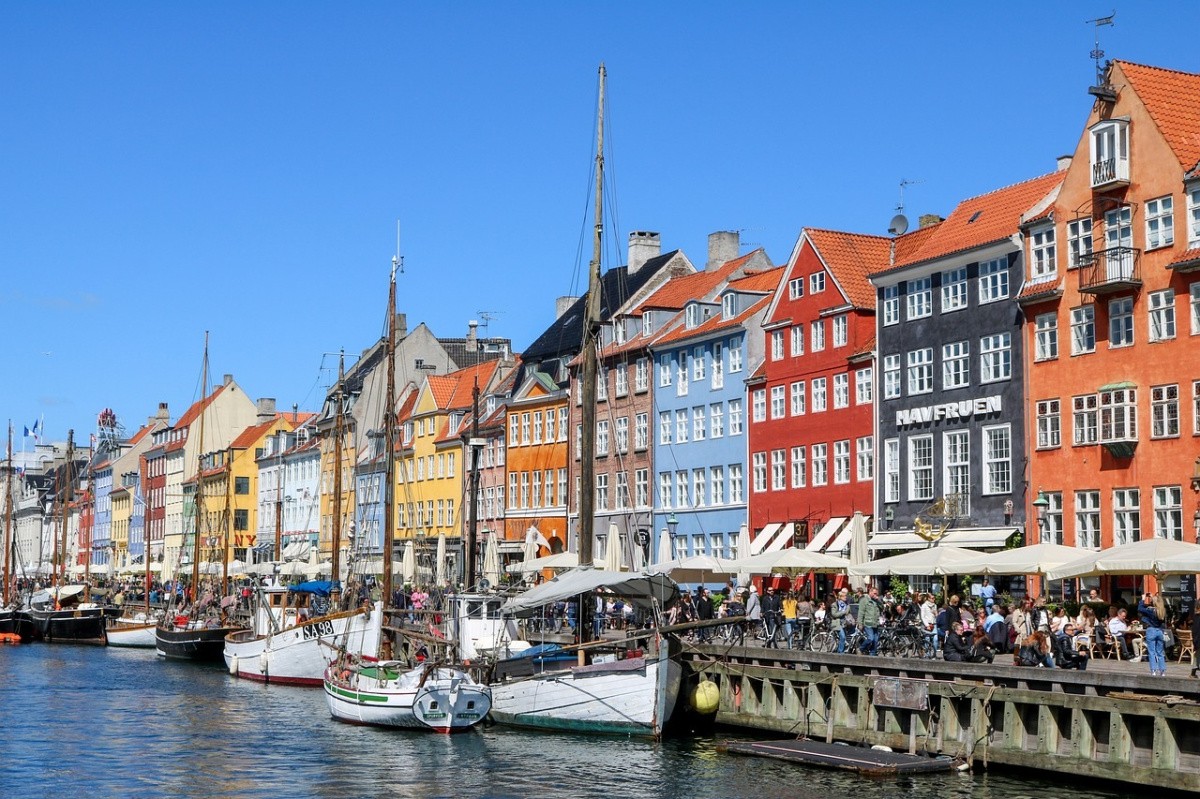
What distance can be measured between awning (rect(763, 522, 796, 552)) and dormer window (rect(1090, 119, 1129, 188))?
19.9 meters

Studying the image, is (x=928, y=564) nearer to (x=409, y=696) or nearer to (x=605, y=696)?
(x=605, y=696)

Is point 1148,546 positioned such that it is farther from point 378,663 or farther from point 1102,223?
point 378,663

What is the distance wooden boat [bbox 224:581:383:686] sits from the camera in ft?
173

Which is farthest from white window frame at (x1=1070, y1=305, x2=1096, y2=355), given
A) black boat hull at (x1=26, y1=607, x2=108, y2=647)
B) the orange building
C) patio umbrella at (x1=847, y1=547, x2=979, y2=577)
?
black boat hull at (x1=26, y1=607, x2=108, y2=647)

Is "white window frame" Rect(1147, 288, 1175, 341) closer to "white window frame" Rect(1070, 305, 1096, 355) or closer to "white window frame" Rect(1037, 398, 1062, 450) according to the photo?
"white window frame" Rect(1070, 305, 1096, 355)

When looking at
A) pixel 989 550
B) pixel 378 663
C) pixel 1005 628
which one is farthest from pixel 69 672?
pixel 1005 628

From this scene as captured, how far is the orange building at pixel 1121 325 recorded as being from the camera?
4709 cm

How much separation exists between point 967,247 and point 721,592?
15.9 m

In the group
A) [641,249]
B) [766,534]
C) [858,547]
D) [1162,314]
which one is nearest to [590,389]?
[858,547]

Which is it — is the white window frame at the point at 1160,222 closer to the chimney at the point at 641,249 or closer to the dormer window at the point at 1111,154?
the dormer window at the point at 1111,154

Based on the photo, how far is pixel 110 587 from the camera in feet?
389

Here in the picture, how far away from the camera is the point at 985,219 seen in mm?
56969

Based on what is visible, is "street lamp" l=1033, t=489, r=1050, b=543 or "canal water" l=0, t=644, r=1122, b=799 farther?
"street lamp" l=1033, t=489, r=1050, b=543

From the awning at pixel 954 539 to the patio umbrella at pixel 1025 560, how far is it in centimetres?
899
